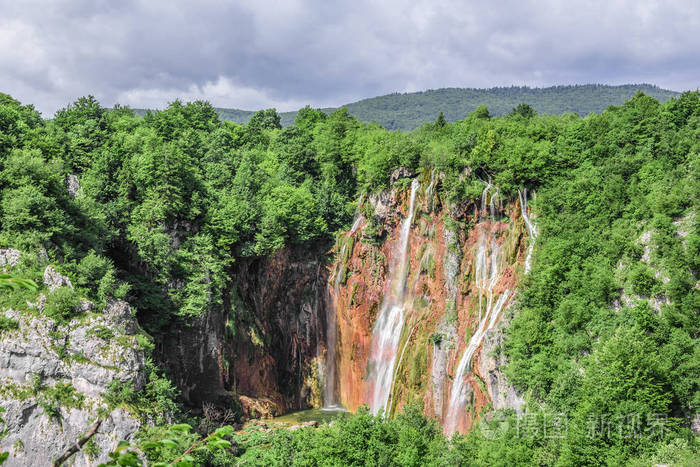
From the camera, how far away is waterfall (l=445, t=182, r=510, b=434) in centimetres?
3066

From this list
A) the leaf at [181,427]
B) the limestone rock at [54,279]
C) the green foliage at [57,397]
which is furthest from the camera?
the limestone rock at [54,279]

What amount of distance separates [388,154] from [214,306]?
16512mm

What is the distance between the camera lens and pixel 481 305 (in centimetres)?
3244

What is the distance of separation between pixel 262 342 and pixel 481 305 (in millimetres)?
17034

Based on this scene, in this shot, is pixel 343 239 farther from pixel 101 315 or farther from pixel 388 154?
pixel 101 315

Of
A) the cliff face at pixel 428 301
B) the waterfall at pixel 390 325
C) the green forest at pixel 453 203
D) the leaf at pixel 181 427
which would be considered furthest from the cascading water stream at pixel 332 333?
the leaf at pixel 181 427

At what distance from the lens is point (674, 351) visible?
2156 cm

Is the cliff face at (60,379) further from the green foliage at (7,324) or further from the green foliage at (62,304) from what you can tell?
the green foliage at (62,304)

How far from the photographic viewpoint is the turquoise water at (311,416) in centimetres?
3659

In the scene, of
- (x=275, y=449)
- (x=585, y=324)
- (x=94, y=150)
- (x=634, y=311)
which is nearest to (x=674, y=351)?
(x=634, y=311)

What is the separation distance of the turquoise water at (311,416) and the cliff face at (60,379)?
13315 mm

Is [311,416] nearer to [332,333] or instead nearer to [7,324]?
[332,333]

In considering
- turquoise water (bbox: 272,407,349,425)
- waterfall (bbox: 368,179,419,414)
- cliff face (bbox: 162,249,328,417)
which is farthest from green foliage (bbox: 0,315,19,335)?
waterfall (bbox: 368,179,419,414)

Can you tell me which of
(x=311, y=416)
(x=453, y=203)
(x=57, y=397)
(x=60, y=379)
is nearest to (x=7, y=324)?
(x=60, y=379)
